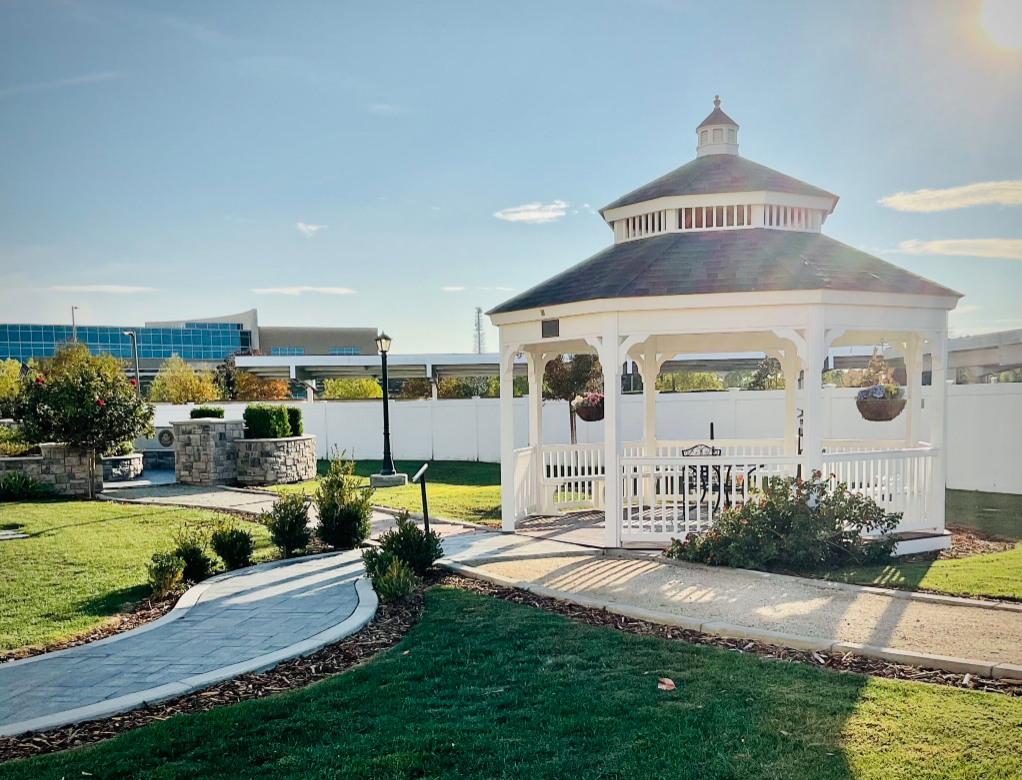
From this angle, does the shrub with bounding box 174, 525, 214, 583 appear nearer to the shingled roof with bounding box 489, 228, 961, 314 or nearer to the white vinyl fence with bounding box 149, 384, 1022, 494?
the shingled roof with bounding box 489, 228, 961, 314

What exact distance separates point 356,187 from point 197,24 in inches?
311

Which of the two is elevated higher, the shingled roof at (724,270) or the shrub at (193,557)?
the shingled roof at (724,270)

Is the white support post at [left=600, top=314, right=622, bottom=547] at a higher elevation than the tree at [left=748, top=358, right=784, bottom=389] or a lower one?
lower

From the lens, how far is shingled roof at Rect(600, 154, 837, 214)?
10.6m

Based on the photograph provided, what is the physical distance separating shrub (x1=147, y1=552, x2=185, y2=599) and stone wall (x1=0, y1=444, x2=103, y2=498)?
929 centimetres

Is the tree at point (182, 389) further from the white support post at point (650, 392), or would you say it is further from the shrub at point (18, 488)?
the white support post at point (650, 392)

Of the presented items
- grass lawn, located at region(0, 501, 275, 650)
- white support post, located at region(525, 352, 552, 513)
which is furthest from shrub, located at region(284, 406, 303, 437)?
white support post, located at region(525, 352, 552, 513)

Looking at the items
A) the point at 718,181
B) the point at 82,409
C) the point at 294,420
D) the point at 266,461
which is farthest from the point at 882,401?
the point at 82,409

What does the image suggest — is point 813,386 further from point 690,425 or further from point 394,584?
point 690,425

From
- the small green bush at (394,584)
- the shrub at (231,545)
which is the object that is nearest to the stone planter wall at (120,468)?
the shrub at (231,545)

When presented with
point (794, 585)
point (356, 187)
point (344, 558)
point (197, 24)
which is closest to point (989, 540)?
point (794, 585)

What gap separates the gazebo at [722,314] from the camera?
8.77 meters

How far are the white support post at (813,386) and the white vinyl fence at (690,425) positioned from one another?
277 inches

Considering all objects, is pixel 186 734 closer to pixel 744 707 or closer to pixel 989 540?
pixel 744 707
